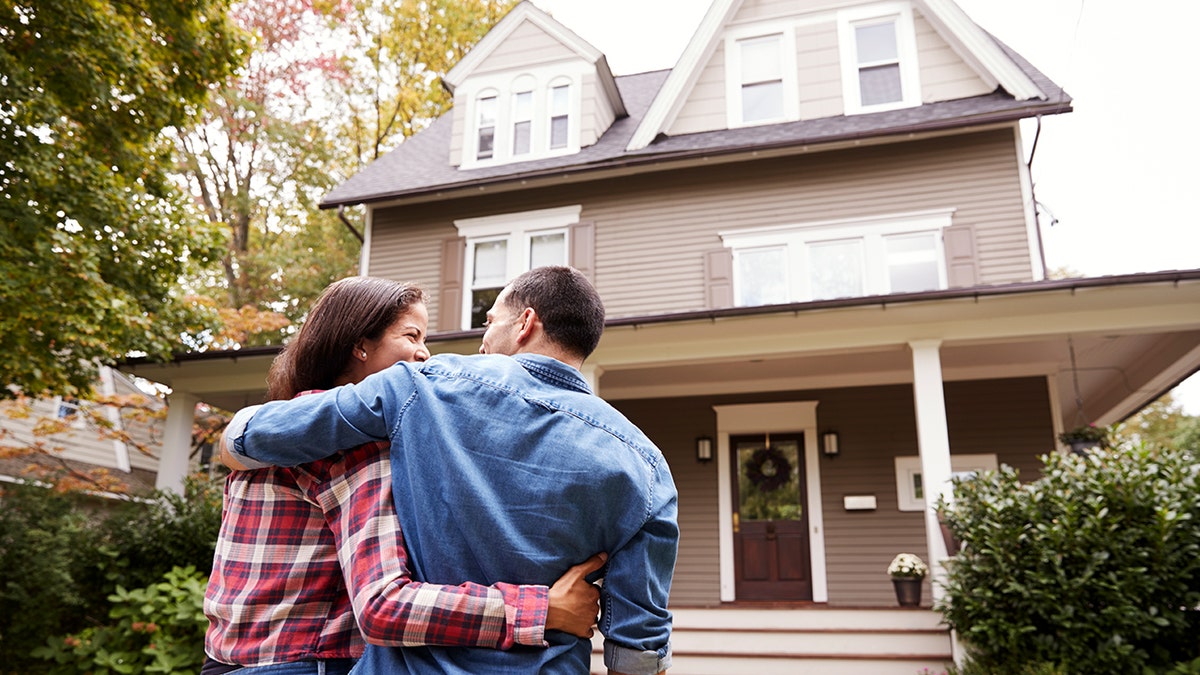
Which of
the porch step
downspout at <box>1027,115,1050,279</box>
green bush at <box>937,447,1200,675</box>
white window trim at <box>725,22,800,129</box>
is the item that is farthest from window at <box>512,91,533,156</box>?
green bush at <box>937,447,1200,675</box>

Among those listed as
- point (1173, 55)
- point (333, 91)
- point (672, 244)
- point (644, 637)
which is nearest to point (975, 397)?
point (672, 244)

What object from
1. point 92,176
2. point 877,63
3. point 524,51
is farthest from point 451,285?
point 877,63

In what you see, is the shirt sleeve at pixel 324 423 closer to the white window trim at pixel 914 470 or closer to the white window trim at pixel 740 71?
the white window trim at pixel 914 470

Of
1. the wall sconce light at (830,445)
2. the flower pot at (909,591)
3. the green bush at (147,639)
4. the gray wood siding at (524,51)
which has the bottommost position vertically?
the green bush at (147,639)

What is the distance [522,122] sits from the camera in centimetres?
1227

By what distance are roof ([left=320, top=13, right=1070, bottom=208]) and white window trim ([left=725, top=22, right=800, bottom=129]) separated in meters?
0.21

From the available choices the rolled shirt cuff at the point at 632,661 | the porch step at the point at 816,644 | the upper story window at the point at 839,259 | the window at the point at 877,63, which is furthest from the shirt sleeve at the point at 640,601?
the window at the point at 877,63

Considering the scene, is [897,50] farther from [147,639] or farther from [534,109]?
[147,639]

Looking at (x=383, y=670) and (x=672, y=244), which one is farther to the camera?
(x=672, y=244)

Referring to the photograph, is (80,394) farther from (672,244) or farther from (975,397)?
(975,397)

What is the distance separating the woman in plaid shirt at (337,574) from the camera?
130 cm

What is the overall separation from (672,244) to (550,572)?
31.8 feet

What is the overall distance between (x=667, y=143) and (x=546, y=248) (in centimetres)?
219

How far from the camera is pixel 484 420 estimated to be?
1418mm
